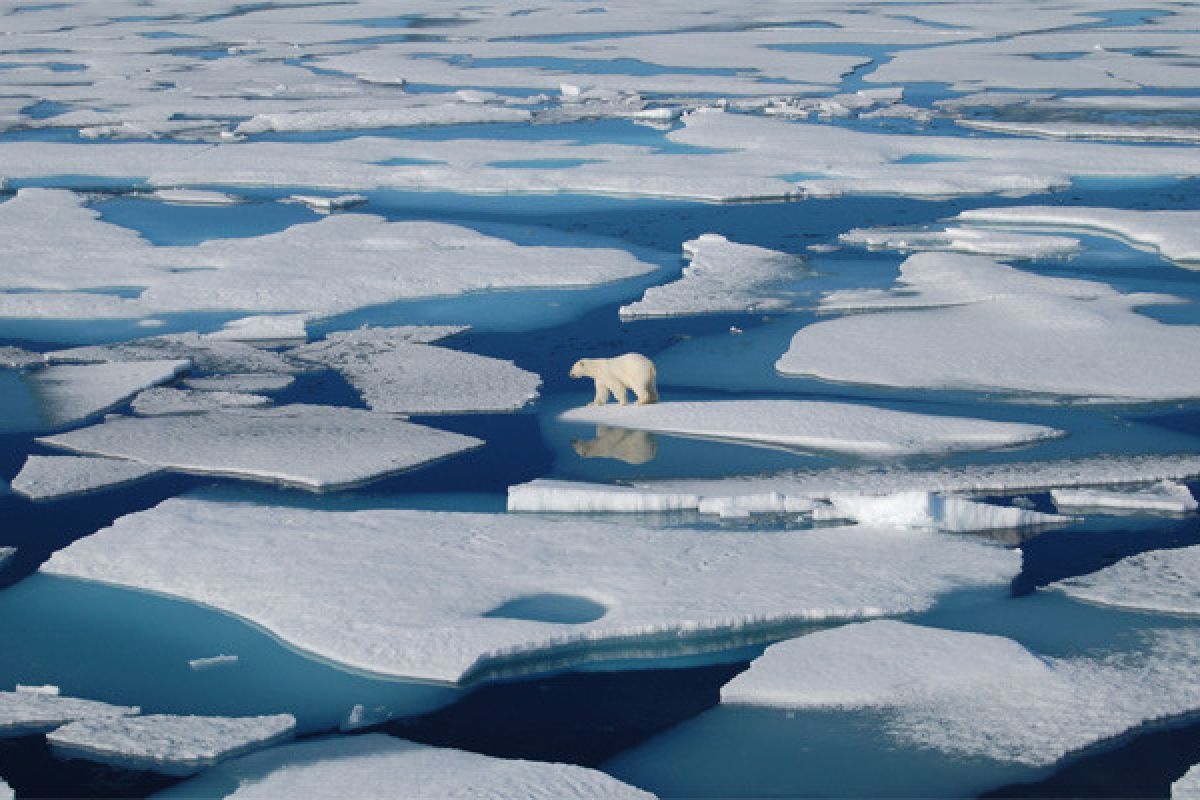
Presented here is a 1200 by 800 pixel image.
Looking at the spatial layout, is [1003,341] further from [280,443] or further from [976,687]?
[976,687]

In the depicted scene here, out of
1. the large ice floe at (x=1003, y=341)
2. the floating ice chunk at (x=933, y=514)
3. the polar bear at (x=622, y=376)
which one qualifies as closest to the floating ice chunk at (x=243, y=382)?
the polar bear at (x=622, y=376)

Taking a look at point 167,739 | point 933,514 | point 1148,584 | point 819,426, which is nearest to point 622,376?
point 819,426

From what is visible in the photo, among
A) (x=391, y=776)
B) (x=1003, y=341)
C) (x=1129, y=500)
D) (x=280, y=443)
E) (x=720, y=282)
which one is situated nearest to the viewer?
(x=391, y=776)

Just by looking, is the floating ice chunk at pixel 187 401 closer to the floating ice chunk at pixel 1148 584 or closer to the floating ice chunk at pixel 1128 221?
the floating ice chunk at pixel 1148 584

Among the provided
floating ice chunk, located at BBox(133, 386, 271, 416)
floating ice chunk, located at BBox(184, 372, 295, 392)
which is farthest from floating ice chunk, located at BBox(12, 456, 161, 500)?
floating ice chunk, located at BBox(184, 372, 295, 392)

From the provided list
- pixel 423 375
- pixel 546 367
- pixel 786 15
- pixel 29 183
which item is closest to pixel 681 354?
pixel 546 367

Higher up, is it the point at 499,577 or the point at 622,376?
the point at 622,376

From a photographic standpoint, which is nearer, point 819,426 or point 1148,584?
point 1148,584
